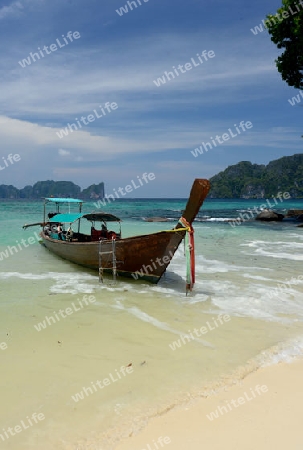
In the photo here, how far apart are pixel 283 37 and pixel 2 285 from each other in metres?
25.5

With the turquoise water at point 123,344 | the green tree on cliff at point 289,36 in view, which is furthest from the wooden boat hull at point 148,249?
the green tree on cliff at point 289,36

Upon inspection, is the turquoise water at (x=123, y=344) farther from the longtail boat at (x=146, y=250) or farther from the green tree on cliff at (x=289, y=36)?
the green tree on cliff at (x=289, y=36)

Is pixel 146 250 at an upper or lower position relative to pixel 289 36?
lower

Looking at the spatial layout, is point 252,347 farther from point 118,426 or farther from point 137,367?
point 118,426

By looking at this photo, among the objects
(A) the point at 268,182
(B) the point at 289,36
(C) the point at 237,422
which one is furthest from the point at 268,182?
(C) the point at 237,422

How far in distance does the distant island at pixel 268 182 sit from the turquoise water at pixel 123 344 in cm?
16508

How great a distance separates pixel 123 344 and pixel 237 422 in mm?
2928

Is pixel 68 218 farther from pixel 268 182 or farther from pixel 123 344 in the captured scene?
pixel 268 182

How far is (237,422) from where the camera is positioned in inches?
159

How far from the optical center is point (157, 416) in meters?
4.23

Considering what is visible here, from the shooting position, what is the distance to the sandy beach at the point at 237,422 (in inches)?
145

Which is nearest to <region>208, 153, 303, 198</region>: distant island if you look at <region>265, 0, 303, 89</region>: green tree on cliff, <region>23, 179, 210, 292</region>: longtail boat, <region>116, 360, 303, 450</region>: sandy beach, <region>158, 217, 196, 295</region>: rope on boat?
<region>265, 0, 303, 89</region>: green tree on cliff

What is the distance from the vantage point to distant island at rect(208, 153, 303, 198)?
16825 cm

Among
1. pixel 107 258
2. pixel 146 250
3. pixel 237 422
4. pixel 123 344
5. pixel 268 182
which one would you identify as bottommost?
pixel 123 344
